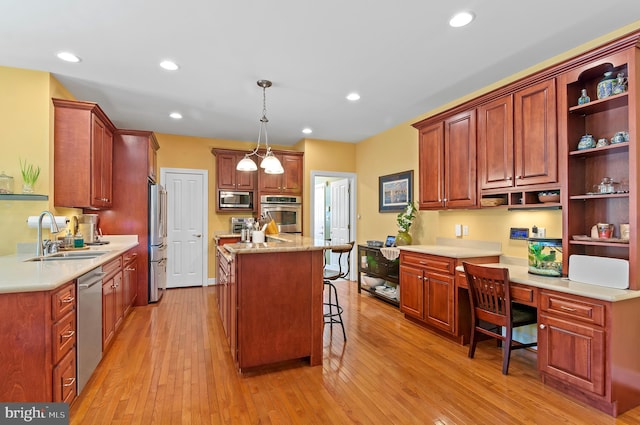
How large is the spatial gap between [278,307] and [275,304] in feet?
0.13

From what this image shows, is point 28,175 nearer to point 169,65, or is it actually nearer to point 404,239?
point 169,65

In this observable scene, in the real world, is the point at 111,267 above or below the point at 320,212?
below

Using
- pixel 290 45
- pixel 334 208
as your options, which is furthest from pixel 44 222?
pixel 334 208

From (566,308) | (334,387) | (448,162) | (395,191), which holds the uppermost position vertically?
(448,162)

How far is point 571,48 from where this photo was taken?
9.02ft

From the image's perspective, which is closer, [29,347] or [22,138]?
[29,347]

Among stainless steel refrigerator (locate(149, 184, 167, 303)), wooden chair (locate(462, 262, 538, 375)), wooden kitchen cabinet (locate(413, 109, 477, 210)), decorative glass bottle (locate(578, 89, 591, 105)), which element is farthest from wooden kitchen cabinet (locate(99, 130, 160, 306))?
decorative glass bottle (locate(578, 89, 591, 105))

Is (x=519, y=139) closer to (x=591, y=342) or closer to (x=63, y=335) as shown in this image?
(x=591, y=342)

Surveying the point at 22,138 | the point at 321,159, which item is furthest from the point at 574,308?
the point at 22,138

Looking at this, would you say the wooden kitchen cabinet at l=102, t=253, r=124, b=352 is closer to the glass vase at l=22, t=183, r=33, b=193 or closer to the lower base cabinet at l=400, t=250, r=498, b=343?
the glass vase at l=22, t=183, r=33, b=193

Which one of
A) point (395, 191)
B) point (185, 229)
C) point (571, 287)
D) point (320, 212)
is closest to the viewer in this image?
Result: point (571, 287)

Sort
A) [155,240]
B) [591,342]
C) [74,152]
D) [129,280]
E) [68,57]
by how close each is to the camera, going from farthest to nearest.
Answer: [155,240] → [129,280] → [74,152] → [68,57] → [591,342]

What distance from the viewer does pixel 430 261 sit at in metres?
3.49

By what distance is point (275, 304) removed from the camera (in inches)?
105
